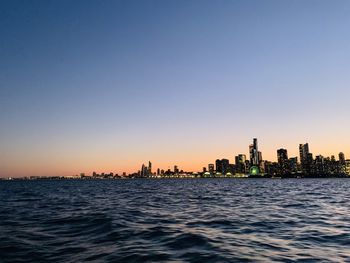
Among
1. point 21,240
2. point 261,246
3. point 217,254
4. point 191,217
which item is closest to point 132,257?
point 217,254

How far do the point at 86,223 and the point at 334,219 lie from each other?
18.8m

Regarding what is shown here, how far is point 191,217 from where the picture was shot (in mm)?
24734

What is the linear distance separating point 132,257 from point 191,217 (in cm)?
1242

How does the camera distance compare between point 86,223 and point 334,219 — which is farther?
point 334,219

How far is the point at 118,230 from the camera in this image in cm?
1902

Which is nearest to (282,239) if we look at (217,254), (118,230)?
(217,254)

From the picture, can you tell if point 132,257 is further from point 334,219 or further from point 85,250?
point 334,219

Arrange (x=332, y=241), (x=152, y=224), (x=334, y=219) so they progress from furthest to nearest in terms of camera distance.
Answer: (x=334, y=219), (x=152, y=224), (x=332, y=241)

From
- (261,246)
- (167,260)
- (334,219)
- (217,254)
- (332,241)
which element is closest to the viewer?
(167,260)

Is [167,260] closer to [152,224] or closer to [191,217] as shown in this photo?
[152,224]

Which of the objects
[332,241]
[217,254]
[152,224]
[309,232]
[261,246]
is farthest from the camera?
[152,224]

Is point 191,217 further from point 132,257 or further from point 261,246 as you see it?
point 132,257

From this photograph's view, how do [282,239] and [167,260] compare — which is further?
[282,239]

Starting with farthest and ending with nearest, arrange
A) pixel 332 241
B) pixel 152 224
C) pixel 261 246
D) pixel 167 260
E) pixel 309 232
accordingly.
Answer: pixel 152 224 < pixel 309 232 < pixel 332 241 < pixel 261 246 < pixel 167 260
